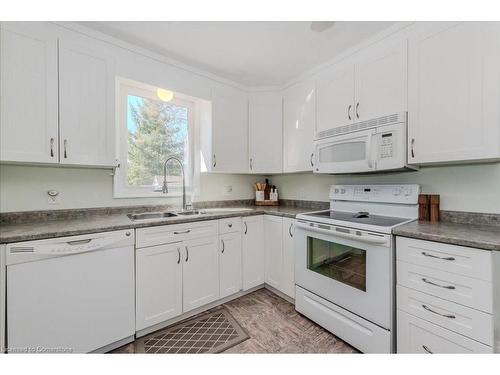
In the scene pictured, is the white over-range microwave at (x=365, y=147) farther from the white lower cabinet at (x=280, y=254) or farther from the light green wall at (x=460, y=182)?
the white lower cabinet at (x=280, y=254)

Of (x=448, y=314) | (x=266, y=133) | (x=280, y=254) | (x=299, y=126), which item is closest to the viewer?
(x=448, y=314)

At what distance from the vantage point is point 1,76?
4.60 feet

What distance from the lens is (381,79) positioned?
1806 millimetres

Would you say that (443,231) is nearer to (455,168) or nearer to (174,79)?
(455,168)

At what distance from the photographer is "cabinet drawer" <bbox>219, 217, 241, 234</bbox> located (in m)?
2.16

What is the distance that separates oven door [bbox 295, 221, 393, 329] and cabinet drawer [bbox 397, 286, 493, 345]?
0.30ft

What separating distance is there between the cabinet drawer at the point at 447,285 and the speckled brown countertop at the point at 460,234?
0.18 metres

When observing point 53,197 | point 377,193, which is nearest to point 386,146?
point 377,193

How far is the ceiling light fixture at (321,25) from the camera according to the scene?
1644 mm

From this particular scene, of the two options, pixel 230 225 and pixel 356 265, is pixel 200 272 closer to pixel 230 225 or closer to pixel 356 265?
pixel 230 225

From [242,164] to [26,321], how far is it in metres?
2.16

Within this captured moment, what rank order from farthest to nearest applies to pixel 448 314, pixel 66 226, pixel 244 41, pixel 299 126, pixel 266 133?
pixel 266 133
pixel 299 126
pixel 244 41
pixel 66 226
pixel 448 314

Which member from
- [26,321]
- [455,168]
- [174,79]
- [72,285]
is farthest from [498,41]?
[26,321]

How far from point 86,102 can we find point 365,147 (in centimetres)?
224
